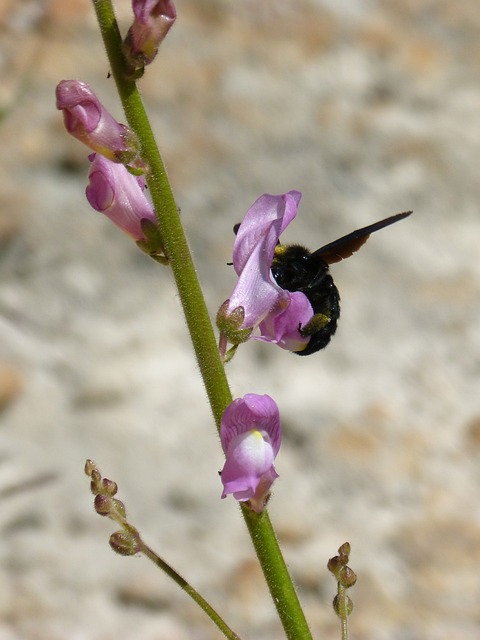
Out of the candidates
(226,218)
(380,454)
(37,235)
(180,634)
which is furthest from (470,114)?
(180,634)

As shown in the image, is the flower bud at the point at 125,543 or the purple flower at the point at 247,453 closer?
the purple flower at the point at 247,453

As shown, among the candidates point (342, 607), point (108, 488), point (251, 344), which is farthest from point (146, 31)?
point (251, 344)

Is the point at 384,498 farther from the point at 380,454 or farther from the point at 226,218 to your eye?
the point at 226,218

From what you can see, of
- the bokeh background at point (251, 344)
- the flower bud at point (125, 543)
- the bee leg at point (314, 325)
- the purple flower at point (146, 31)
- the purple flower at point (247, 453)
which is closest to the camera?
the purple flower at point (146, 31)

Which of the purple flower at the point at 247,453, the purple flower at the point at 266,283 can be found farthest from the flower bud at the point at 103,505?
the purple flower at the point at 266,283

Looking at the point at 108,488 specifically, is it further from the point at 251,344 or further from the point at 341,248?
the point at 251,344

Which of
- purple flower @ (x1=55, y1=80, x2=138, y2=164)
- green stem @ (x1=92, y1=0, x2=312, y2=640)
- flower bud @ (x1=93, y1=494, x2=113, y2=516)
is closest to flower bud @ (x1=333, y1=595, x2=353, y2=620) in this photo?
green stem @ (x1=92, y1=0, x2=312, y2=640)

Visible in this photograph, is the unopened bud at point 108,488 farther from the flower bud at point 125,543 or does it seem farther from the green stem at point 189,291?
the green stem at point 189,291
